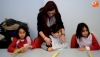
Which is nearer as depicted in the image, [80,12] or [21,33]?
[21,33]

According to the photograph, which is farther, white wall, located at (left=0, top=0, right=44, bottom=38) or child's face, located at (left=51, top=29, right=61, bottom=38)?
white wall, located at (left=0, top=0, right=44, bottom=38)

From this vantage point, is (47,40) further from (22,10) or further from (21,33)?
(22,10)

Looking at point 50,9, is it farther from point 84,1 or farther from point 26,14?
point 26,14

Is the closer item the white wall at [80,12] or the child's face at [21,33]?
the child's face at [21,33]

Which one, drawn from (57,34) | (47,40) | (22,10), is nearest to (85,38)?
(57,34)

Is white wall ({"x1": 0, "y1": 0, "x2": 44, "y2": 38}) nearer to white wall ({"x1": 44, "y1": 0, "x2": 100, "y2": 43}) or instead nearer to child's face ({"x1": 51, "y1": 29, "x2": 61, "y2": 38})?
white wall ({"x1": 44, "y1": 0, "x2": 100, "y2": 43})

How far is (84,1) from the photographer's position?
250 centimetres

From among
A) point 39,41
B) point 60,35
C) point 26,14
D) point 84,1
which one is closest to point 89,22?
point 84,1

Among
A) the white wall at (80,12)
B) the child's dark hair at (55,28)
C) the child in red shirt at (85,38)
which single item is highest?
the white wall at (80,12)

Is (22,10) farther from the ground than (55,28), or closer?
farther from the ground

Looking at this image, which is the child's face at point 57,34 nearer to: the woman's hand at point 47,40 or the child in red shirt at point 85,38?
the woman's hand at point 47,40

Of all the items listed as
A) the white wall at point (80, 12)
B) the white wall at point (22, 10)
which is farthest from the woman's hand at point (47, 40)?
the white wall at point (22, 10)

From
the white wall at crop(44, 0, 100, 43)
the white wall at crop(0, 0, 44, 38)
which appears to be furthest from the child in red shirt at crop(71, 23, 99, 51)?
the white wall at crop(0, 0, 44, 38)

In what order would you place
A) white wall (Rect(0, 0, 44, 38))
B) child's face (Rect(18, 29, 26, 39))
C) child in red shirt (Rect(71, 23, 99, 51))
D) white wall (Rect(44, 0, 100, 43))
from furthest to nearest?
1. white wall (Rect(0, 0, 44, 38))
2. white wall (Rect(44, 0, 100, 43))
3. child's face (Rect(18, 29, 26, 39))
4. child in red shirt (Rect(71, 23, 99, 51))
